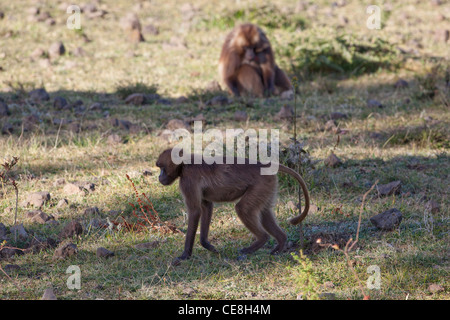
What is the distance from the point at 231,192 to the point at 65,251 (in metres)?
1.44

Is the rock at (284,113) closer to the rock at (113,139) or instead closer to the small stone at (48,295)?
the rock at (113,139)

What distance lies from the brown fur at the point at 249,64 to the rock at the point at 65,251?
6.11 meters

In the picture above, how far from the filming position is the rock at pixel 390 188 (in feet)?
20.4

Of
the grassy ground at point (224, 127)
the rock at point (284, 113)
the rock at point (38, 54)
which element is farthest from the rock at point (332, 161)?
the rock at point (38, 54)

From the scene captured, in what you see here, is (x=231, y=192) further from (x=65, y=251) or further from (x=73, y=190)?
(x=73, y=190)

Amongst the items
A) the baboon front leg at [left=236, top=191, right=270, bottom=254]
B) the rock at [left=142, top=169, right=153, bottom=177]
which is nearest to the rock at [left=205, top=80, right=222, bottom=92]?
the rock at [left=142, top=169, right=153, bottom=177]

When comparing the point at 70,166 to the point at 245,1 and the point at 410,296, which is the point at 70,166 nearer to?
the point at 410,296

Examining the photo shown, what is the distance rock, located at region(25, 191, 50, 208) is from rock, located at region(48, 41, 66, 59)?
6.39 meters

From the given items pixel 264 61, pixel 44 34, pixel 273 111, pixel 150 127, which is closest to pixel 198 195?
pixel 150 127

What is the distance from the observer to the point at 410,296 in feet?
13.8

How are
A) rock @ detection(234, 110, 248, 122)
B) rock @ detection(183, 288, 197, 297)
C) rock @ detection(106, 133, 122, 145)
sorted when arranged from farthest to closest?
rock @ detection(234, 110, 248, 122) < rock @ detection(106, 133, 122, 145) < rock @ detection(183, 288, 197, 297)

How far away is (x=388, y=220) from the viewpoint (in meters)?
5.29

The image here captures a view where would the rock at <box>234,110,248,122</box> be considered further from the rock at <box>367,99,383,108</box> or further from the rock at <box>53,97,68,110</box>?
the rock at <box>53,97,68,110</box>

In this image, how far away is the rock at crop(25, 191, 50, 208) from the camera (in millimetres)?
6074
